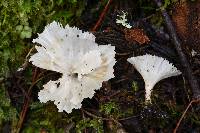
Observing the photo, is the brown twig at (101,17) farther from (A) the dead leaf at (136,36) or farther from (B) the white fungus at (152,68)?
(B) the white fungus at (152,68)

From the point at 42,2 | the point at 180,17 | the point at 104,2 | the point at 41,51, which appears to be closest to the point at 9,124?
the point at 41,51

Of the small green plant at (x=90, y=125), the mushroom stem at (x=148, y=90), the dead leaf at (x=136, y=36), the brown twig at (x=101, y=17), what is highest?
the brown twig at (x=101, y=17)

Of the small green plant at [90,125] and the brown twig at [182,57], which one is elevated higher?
the brown twig at [182,57]

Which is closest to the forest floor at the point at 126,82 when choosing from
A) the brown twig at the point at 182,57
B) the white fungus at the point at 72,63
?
the brown twig at the point at 182,57

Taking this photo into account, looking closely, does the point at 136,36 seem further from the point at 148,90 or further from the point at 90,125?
the point at 90,125

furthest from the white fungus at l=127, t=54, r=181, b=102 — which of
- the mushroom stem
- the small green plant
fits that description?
the small green plant

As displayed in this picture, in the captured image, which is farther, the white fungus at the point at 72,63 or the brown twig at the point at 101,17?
the brown twig at the point at 101,17
